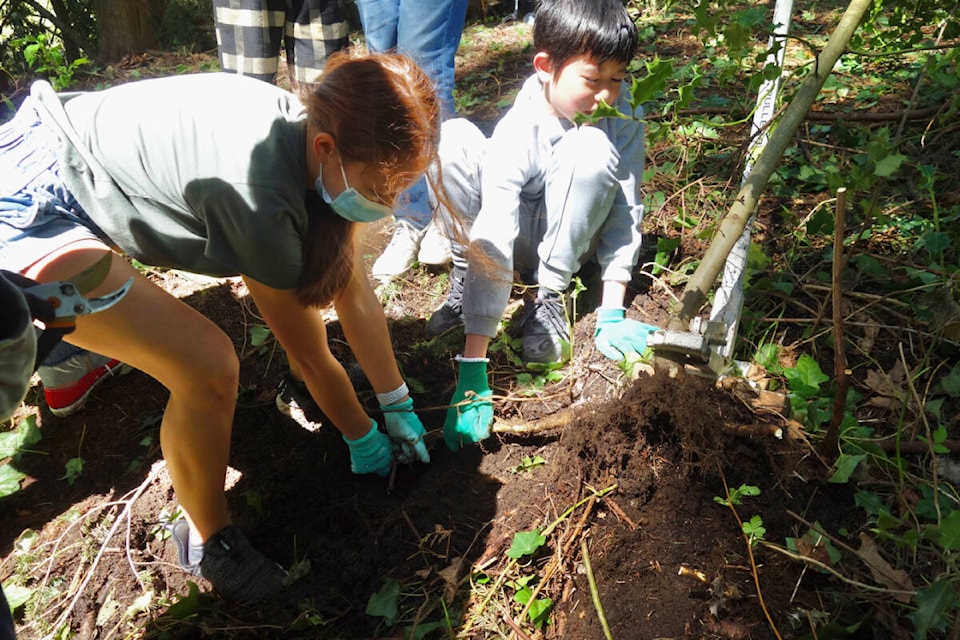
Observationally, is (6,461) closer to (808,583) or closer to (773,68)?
(808,583)

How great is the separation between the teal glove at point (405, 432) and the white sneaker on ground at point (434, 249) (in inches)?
33.5

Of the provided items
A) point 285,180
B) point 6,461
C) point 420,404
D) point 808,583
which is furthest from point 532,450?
point 6,461

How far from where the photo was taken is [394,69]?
4.93 feet

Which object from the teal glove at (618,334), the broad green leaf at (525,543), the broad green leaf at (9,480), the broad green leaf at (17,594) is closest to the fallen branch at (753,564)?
the broad green leaf at (525,543)

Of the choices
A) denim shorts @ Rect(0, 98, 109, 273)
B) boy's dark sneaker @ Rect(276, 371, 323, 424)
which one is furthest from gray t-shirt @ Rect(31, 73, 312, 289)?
boy's dark sneaker @ Rect(276, 371, 323, 424)

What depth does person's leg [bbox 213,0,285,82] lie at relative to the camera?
2631 millimetres

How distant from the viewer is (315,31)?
2.73 m

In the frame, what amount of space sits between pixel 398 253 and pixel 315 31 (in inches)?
37.4

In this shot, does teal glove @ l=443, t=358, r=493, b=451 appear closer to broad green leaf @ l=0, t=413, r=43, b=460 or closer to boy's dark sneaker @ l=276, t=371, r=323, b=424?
boy's dark sneaker @ l=276, t=371, r=323, b=424

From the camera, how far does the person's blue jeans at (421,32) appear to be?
2547 millimetres

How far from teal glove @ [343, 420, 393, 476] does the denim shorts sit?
0.91 metres

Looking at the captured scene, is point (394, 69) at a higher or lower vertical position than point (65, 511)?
higher

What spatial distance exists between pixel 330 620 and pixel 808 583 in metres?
1.14

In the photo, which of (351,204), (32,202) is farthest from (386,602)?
(32,202)
